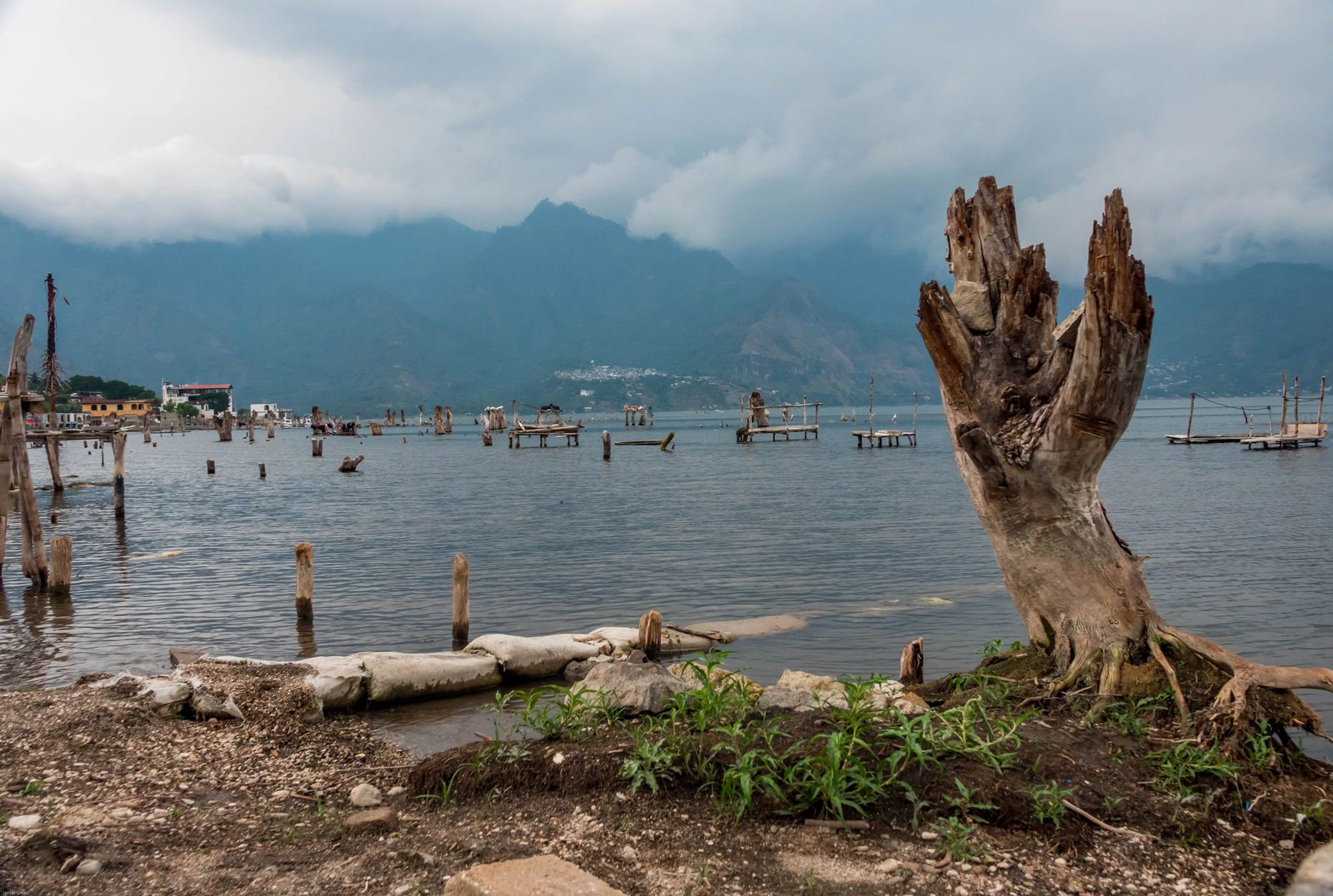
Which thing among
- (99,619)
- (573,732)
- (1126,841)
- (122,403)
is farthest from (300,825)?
(122,403)

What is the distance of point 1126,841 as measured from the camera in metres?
5.78

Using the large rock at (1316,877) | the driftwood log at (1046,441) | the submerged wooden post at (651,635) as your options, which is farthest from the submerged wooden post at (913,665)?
the large rock at (1316,877)

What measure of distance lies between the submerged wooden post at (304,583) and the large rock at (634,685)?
28.3ft

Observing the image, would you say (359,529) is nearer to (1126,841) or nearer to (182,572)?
(182,572)

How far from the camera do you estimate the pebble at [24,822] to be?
19.8 ft

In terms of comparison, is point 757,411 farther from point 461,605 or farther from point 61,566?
point 461,605

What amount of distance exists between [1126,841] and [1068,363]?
402cm

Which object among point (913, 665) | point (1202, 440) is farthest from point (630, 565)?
point (1202, 440)

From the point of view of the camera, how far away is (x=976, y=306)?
28.8ft

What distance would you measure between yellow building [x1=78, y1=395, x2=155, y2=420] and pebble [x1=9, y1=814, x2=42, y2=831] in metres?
141

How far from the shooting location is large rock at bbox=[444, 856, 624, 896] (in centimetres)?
493

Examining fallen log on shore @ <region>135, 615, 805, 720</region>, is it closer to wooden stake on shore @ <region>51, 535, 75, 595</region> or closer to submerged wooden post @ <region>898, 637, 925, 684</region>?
submerged wooden post @ <region>898, 637, 925, 684</region>

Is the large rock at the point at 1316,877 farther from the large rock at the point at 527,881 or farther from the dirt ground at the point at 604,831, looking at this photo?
the large rock at the point at 527,881

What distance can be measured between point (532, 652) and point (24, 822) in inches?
283
